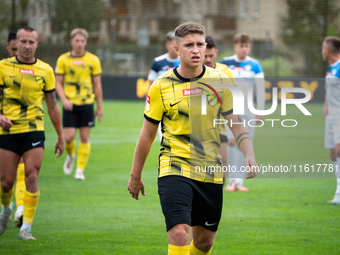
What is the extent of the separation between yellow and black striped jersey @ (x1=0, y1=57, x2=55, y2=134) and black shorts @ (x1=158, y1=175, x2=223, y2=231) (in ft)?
8.29

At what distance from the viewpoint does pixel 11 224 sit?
21.5 feet

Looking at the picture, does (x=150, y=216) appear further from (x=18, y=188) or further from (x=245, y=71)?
(x=245, y=71)

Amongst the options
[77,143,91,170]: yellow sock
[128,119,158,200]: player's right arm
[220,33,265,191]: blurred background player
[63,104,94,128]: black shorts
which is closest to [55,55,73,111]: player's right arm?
[63,104,94,128]: black shorts

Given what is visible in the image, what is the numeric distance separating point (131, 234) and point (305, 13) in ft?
135

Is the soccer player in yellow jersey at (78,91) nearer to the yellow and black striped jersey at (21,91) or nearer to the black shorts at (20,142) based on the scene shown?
the yellow and black striped jersey at (21,91)

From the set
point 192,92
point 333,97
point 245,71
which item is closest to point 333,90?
point 333,97

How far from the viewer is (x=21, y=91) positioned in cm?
593

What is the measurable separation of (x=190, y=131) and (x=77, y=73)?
20.6 feet

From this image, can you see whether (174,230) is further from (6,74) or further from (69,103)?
(69,103)

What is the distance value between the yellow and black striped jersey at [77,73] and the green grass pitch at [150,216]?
1557 mm

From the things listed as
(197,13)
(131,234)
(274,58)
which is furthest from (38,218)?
(197,13)

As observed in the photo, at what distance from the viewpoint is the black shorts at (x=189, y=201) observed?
3.78 m

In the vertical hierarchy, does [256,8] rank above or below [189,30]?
above

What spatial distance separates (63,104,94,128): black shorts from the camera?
978 cm
